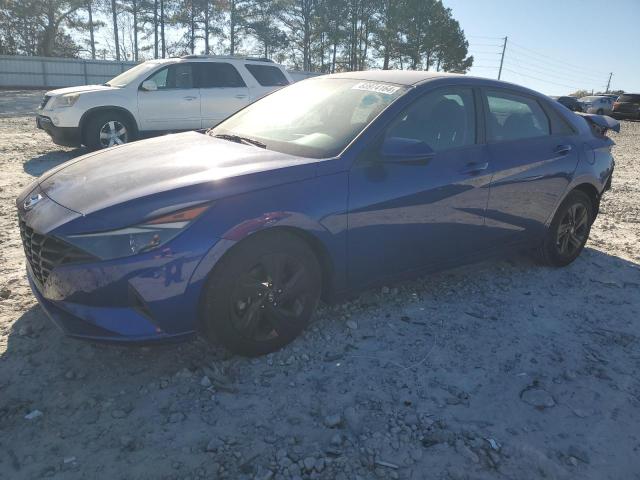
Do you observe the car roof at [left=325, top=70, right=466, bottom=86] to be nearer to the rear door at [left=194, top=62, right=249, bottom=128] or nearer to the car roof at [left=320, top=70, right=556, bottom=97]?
the car roof at [left=320, top=70, right=556, bottom=97]

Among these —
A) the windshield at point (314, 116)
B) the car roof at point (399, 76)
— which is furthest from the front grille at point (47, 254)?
the car roof at point (399, 76)

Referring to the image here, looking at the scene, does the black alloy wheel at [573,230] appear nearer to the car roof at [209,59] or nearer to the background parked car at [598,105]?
the car roof at [209,59]

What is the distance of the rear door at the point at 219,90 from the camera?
9914 mm

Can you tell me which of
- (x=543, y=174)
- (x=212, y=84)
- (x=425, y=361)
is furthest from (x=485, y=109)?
(x=212, y=84)

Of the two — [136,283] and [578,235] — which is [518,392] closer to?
[136,283]

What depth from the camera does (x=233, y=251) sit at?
2.67 m

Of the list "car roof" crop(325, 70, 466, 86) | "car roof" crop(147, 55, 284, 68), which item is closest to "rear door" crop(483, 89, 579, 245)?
"car roof" crop(325, 70, 466, 86)

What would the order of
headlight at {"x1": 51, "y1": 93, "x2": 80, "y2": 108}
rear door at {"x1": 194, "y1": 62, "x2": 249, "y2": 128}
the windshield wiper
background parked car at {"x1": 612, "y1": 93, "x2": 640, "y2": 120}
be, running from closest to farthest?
the windshield wiper
headlight at {"x1": 51, "y1": 93, "x2": 80, "y2": 108}
rear door at {"x1": 194, "y1": 62, "x2": 249, "y2": 128}
background parked car at {"x1": 612, "y1": 93, "x2": 640, "y2": 120}

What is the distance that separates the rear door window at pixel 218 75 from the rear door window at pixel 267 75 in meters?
0.37

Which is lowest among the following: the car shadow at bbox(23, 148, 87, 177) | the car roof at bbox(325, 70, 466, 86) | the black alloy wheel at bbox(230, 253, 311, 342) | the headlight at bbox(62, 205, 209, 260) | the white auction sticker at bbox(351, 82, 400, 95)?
the car shadow at bbox(23, 148, 87, 177)

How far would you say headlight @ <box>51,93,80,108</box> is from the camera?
8672 millimetres

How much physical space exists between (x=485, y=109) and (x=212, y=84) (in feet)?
24.0

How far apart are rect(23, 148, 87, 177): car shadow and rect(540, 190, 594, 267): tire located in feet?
22.1

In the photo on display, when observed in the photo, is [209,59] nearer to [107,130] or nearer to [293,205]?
[107,130]
